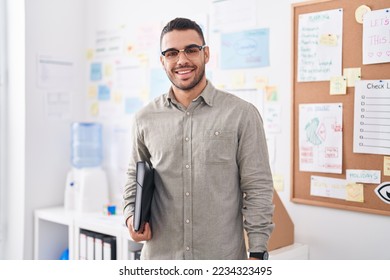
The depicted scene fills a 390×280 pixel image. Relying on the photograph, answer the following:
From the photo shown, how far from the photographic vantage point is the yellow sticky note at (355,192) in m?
2.01

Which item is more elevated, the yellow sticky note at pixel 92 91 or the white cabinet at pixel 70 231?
the yellow sticky note at pixel 92 91

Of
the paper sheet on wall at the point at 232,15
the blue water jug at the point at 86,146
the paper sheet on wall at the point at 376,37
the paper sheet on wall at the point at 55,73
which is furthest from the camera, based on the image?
the blue water jug at the point at 86,146

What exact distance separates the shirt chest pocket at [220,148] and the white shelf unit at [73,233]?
0.68 m

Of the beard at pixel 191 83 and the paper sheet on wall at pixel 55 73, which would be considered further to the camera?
the paper sheet on wall at pixel 55 73

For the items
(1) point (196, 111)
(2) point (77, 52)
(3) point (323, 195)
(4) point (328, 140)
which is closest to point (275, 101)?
(4) point (328, 140)

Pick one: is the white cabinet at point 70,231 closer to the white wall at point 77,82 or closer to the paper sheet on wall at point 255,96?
the white wall at point 77,82

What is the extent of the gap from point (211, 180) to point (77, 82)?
72.3 inches

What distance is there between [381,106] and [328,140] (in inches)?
10.8

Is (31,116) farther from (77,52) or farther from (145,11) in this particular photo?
(145,11)

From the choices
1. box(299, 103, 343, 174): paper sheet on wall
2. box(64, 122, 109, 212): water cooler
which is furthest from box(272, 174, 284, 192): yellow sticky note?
box(64, 122, 109, 212): water cooler

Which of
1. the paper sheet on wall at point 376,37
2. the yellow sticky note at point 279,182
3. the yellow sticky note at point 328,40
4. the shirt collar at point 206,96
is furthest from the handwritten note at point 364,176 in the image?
the shirt collar at point 206,96

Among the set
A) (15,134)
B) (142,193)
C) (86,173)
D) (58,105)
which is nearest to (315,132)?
(142,193)

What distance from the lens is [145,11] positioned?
2.84 metres

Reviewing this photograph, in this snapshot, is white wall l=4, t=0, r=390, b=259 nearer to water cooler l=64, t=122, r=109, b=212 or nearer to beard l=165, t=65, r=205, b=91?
water cooler l=64, t=122, r=109, b=212
